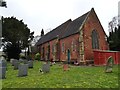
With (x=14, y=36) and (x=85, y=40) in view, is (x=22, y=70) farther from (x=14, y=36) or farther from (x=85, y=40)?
(x=14, y=36)

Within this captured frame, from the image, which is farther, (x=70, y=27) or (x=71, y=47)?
(x=70, y=27)

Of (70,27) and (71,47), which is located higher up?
(70,27)

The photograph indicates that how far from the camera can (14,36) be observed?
51.2m

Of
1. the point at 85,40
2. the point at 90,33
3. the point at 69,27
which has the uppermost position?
the point at 69,27

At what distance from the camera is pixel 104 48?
4269cm

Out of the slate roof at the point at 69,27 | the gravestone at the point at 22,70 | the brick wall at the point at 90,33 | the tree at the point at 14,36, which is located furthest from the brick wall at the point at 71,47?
the gravestone at the point at 22,70

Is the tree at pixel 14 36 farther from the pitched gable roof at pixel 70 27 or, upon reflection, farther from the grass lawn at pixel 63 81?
the grass lawn at pixel 63 81

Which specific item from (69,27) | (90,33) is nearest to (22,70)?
(90,33)

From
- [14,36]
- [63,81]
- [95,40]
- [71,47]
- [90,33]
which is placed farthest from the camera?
[14,36]

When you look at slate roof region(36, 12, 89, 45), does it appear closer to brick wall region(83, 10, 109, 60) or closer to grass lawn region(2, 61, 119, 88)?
brick wall region(83, 10, 109, 60)

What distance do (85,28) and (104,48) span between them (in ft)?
20.5

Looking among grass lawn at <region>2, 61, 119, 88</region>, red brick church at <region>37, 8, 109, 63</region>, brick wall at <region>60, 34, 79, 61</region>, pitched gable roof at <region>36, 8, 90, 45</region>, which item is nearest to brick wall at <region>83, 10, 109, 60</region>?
red brick church at <region>37, 8, 109, 63</region>

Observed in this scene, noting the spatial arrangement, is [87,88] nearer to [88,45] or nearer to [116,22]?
[88,45]

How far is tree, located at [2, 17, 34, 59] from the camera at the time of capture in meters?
51.2
